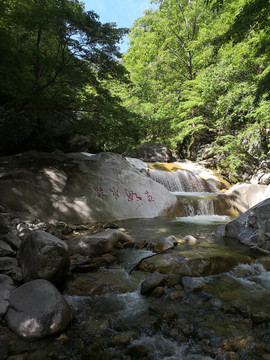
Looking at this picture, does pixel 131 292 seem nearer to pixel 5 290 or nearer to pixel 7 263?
pixel 5 290

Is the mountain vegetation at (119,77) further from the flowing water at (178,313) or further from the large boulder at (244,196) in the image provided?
the flowing water at (178,313)

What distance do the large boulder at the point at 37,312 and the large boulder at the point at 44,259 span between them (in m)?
0.37

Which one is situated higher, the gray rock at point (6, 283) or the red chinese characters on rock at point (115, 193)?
the red chinese characters on rock at point (115, 193)

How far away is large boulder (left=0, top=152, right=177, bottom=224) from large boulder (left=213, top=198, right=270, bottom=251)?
3.55 meters

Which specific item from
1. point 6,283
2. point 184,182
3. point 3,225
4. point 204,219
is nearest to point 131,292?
point 6,283

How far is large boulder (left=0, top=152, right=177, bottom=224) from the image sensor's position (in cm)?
774

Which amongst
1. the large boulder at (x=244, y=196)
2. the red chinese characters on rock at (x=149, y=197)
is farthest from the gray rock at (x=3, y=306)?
the large boulder at (x=244, y=196)

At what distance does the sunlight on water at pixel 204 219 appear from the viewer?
890cm

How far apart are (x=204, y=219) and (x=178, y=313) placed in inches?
260

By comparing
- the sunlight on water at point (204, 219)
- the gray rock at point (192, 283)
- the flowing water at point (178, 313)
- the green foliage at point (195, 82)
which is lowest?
the flowing water at point (178, 313)

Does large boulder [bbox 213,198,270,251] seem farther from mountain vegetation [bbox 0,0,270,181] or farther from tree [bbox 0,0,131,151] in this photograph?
tree [bbox 0,0,131,151]

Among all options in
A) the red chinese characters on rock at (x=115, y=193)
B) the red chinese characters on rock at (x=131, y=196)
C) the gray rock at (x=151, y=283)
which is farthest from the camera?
the red chinese characters on rock at (x=131, y=196)

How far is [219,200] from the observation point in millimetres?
10641

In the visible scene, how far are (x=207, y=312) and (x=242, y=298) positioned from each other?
29.0 inches
